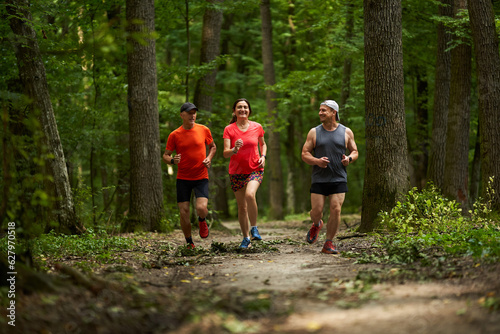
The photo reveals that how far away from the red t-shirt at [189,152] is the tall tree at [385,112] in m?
3.18

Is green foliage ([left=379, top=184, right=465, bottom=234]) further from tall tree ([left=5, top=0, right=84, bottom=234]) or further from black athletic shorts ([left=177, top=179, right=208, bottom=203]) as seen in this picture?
tall tree ([left=5, top=0, right=84, bottom=234])

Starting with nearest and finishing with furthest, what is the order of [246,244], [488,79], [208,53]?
[246,244] → [488,79] → [208,53]

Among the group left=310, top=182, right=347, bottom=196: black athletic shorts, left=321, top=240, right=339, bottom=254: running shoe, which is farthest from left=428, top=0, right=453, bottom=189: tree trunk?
left=321, top=240, right=339, bottom=254: running shoe

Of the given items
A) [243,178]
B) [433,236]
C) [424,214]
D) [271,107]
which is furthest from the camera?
[271,107]

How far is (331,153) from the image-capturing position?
25.1ft

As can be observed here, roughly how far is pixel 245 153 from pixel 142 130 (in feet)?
15.6

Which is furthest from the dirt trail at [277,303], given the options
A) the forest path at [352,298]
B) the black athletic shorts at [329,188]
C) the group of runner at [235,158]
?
the group of runner at [235,158]

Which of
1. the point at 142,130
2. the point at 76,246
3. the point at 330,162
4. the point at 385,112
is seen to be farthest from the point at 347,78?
the point at 76,246

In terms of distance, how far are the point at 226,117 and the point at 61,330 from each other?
13227mm

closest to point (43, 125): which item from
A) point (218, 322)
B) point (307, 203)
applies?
point (218, 322)

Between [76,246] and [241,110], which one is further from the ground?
[241,110]

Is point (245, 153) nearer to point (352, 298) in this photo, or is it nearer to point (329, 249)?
point (329, 249)

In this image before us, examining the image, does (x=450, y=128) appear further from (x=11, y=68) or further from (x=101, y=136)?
(x=11, y=68)

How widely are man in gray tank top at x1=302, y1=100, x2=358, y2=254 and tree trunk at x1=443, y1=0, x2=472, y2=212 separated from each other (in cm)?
791
